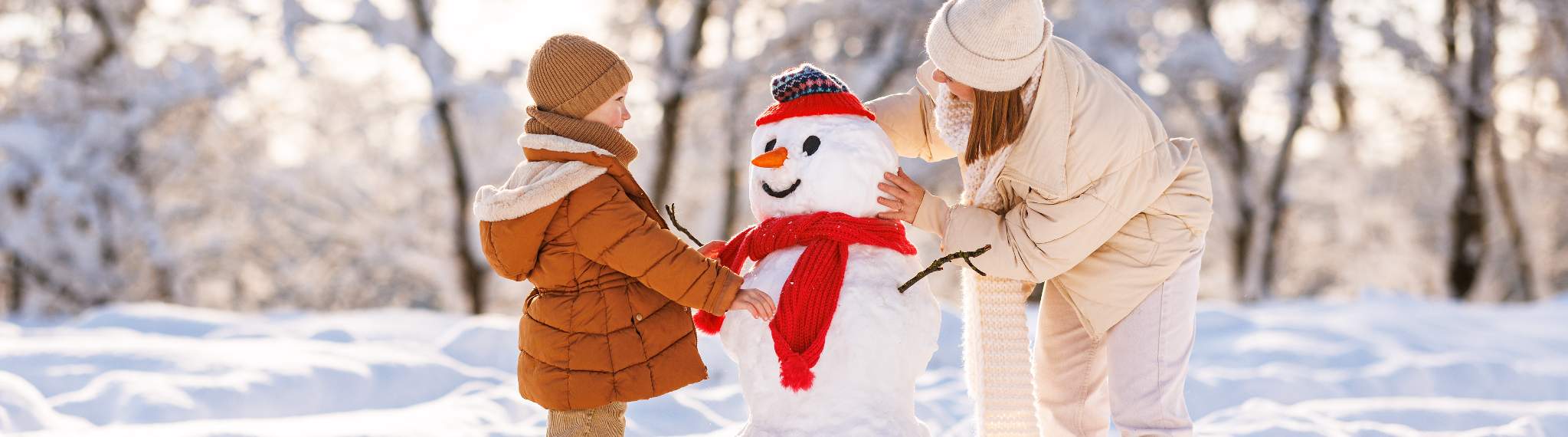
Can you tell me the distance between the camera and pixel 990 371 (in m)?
2.80

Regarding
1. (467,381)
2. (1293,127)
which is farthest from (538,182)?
(1293,127)

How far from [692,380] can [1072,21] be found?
764 cm

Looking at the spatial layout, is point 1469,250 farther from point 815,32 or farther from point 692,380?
point 692,380

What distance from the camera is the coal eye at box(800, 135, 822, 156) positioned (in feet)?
8.57

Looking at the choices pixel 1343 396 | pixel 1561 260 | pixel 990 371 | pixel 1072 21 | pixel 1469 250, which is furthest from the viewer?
pixel 1561 260

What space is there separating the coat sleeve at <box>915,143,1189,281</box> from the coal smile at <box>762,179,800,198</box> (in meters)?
0.32

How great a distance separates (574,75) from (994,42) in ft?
3.12

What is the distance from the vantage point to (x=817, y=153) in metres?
2.60

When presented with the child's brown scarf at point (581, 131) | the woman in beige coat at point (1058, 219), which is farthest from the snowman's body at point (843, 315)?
the child's brown scarf at point (581, 131)


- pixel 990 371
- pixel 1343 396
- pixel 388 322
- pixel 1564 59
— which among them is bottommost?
pixel 1343 396

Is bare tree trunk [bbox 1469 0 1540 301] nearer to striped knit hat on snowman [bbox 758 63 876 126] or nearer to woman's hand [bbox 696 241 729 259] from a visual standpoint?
striped knit hat on snowman [bbox 758 63 876 126]

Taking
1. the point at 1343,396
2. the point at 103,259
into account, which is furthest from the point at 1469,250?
the point at 103,259

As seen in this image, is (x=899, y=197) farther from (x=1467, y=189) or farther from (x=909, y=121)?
(x=1467, y=189)

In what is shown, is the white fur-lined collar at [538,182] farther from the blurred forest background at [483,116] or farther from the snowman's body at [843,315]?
the blurred forest background at [483,116]
